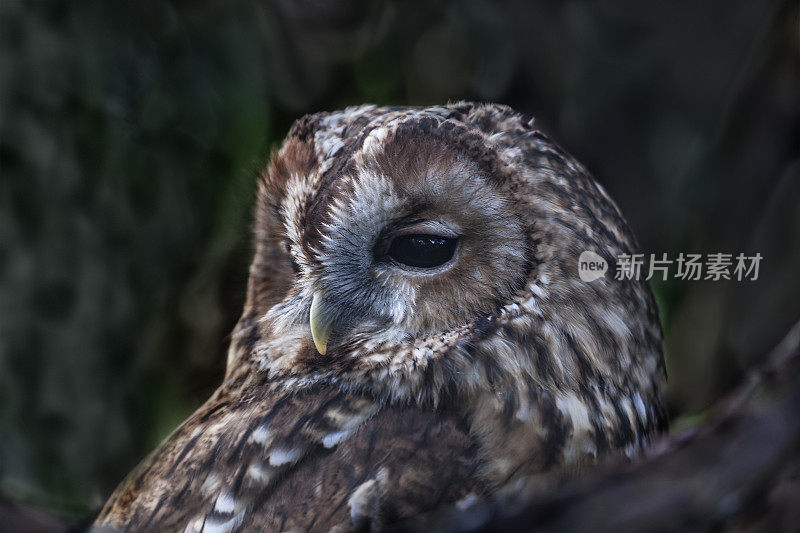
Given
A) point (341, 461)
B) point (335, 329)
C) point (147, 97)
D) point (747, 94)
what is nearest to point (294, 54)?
point (147, 97)

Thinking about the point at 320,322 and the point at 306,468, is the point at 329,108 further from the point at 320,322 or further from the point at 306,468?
the point at 306,468

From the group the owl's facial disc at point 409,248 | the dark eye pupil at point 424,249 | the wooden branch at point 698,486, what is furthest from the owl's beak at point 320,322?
the wooden branch at point 698,486

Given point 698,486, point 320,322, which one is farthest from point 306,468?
point 698,486

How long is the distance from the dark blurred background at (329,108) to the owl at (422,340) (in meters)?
0.08

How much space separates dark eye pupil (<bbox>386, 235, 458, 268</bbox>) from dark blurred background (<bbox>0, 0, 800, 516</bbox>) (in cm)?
25

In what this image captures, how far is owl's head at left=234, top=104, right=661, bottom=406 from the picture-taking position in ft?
2.62

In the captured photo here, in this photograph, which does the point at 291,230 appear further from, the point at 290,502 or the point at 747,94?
the point at 747,94

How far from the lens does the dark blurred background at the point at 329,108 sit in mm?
917

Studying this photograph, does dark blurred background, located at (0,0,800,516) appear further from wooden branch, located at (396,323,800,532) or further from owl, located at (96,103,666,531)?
wooden branch, located at (396,323,800,532)

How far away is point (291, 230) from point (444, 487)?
1.40 feet

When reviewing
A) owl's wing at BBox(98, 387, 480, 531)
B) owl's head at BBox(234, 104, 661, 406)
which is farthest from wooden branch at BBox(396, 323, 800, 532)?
owl's head at BBox(234, 104, 661, 406)

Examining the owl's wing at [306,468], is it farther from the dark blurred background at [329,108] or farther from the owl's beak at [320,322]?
the dark blurred background at [329,108]

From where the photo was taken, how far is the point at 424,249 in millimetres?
820

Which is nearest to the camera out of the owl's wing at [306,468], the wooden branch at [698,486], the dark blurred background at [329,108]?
the wooden branch at [698,486]
